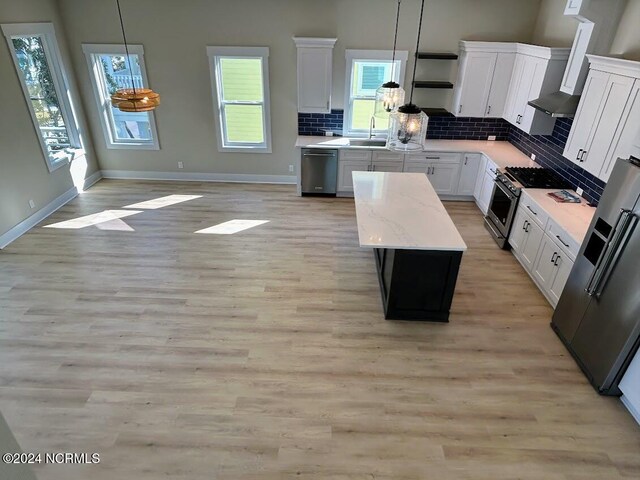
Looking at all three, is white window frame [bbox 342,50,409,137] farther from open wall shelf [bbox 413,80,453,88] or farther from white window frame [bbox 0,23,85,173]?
white window frame [bbox 0,23,85,173]

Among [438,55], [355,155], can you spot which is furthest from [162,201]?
[438,55]

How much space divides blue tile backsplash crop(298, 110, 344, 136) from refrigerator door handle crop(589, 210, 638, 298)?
15.3 ft

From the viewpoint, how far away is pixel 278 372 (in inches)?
134

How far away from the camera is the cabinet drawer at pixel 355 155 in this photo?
251 inches

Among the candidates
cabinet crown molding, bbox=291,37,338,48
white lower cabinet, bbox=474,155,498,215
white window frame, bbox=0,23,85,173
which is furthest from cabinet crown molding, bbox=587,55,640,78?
white window frame, bbox=0,23,85,173

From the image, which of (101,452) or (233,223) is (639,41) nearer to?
(233,223)

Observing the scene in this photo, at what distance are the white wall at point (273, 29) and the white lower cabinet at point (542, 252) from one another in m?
2.80

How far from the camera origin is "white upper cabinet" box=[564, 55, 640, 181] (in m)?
3.50

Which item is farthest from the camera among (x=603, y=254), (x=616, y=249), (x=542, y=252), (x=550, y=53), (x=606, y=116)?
(x=550, y=53)

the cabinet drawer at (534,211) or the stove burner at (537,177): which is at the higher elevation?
the stove burner at (537,177)

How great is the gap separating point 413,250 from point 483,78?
3.90 metres

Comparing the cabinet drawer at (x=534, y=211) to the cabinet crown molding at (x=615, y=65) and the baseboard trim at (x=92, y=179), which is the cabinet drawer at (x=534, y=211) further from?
the baseboard trim at (x=92, y=179)
